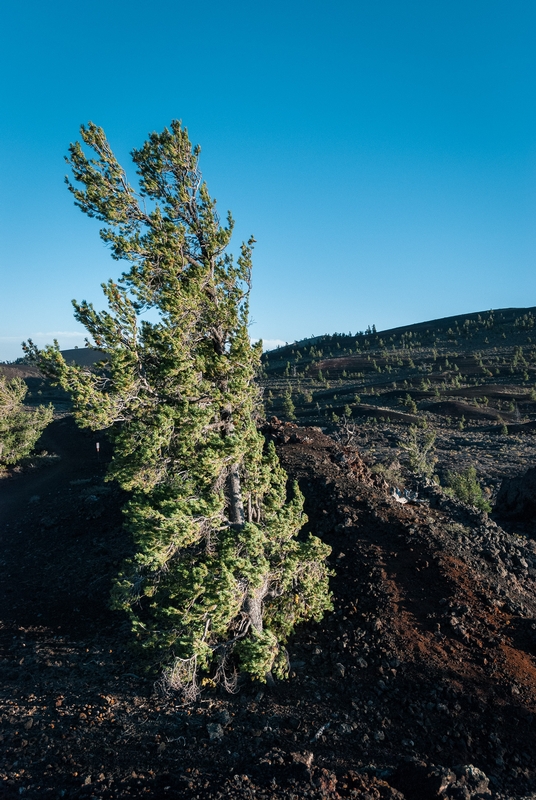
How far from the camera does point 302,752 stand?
4.42m

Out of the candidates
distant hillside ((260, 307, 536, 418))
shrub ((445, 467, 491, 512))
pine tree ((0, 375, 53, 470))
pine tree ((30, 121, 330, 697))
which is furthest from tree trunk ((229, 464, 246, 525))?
distant hillside ((260, 307, 536, 418))

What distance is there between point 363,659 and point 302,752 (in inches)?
72.6

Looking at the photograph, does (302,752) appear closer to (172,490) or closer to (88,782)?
(88,782)

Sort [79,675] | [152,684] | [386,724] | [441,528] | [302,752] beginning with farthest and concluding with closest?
[441,528] < [79,675] < [152,684] < [386,724] < [302,752]

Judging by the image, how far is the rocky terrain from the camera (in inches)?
166

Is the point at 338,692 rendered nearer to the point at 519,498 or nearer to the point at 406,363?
the point at 519,498

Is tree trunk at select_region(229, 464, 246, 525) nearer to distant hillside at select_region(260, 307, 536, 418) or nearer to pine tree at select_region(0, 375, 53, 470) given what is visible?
pine tree at select_region(0, 375, 53, 470)

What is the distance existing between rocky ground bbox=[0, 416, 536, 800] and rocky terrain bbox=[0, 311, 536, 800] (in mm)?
21

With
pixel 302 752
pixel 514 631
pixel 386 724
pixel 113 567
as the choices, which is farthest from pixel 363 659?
pixel 113 567

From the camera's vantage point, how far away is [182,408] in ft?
17.1

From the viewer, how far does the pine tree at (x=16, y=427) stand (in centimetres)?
2169

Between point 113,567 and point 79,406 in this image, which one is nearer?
point 79,406

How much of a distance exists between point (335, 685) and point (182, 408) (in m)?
4.02

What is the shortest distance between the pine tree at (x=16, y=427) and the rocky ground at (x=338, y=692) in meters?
13.7
